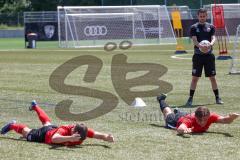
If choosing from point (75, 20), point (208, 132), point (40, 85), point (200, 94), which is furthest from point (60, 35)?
point (208, 132)

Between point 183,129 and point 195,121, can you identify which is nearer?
point 183,129

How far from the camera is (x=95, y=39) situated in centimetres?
4247

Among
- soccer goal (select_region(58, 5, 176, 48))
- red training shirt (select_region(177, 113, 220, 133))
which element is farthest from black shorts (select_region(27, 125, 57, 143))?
soccer goal (select_region(58, 5, 176, 48))

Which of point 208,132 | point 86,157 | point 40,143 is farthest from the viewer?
point 208,132

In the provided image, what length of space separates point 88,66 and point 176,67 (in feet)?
11.3

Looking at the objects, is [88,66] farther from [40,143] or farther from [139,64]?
[40,143]

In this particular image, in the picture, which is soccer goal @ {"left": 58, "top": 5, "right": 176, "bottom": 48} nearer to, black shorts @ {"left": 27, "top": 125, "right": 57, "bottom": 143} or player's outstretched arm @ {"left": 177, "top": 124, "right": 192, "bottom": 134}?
player's outstretched arm @ {"left": 177, "top": 124, "right": 192, "bottom": 134}

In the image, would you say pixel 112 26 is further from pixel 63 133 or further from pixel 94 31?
pixel 63 133

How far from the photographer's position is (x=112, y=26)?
43.4m

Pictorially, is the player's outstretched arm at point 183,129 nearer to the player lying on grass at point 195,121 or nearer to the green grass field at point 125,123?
the player lying on grass at point 195,121

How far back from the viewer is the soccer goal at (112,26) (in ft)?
139

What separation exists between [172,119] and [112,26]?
108ft

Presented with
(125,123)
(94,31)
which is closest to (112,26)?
(94,31)

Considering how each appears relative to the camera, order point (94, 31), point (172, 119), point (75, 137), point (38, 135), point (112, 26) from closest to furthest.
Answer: point (75, 137) < point (38, 135) < point (172, 119) < point (94, 31) < point (112, 26)
